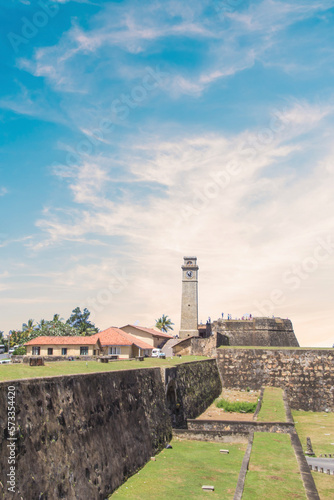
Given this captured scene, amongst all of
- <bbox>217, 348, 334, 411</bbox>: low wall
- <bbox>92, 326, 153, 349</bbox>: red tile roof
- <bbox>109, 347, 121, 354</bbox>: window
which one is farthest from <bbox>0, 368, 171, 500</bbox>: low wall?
<bbox>109, 347, 121, 354</bbox>: window

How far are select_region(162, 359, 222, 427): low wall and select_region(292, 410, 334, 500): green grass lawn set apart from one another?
5912 millimetres

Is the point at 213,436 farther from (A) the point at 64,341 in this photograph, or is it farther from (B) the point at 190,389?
(A) the point at 64,341

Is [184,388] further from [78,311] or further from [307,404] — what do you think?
[78,311]

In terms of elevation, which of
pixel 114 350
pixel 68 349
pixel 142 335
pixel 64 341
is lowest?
pixel 114 350

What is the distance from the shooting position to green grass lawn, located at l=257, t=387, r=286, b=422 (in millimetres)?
19767

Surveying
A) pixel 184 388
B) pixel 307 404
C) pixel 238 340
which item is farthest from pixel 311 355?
pixel 184 388

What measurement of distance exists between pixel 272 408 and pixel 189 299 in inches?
1814

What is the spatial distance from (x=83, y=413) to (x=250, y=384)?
962 inches

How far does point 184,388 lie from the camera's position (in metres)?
23.3

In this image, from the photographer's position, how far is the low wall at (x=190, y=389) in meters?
20.8

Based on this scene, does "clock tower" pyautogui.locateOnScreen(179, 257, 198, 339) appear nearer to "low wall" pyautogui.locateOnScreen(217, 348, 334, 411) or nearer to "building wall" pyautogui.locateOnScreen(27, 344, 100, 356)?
"building wall" pyautogui.locateOnScreen(27, 344, 100, 356)

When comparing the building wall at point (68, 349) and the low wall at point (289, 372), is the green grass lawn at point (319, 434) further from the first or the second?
the building wall at point (68, 349)

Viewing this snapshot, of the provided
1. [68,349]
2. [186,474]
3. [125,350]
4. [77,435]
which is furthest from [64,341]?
[77,435]

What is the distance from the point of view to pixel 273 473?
42.0ft
